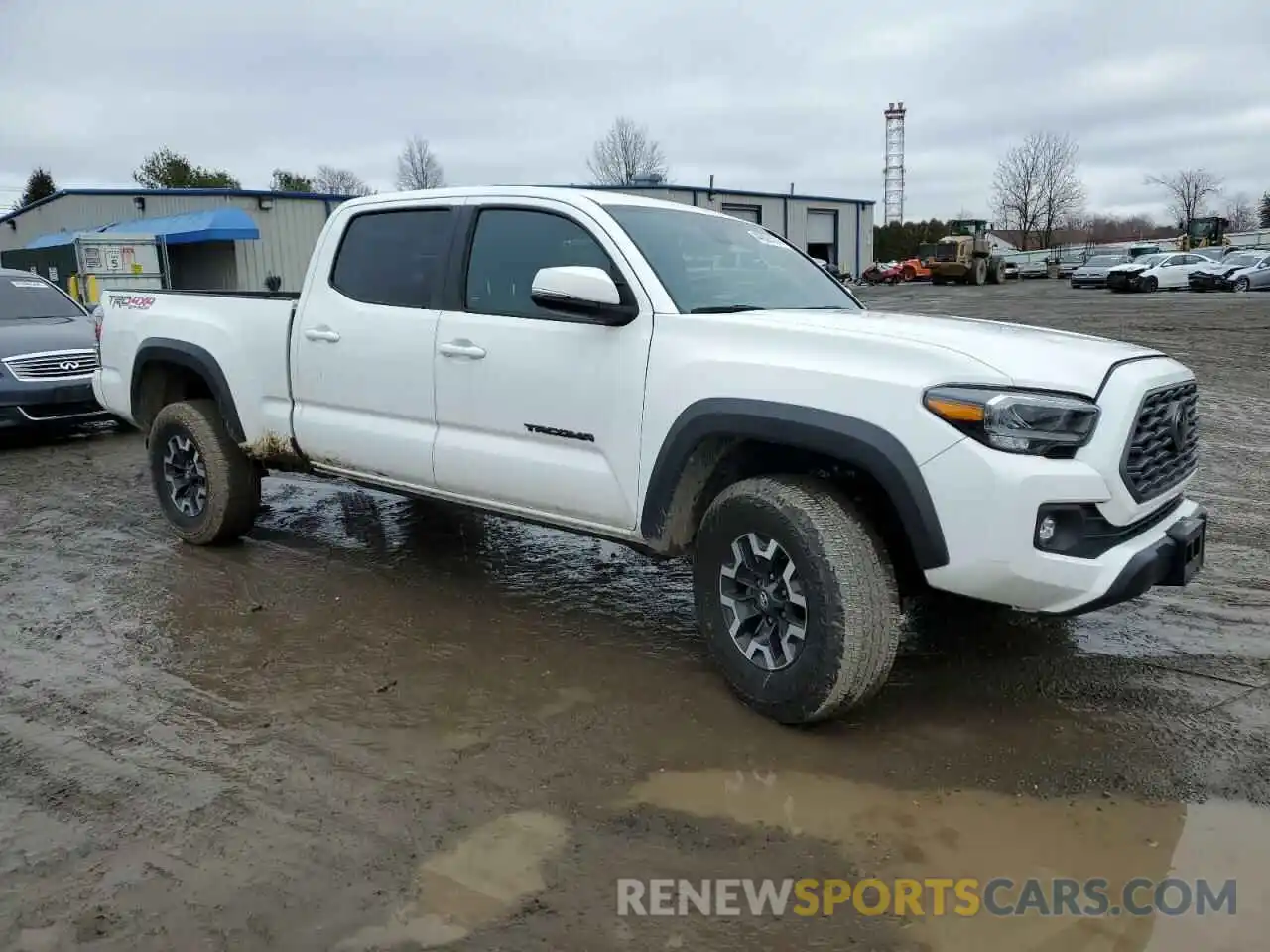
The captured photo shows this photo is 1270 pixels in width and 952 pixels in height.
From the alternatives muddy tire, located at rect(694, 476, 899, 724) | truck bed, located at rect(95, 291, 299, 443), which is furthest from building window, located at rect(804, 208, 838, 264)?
muddy tire, located at rect(694, 476, 899, 724)

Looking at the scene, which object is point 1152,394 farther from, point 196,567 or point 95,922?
point 196,567

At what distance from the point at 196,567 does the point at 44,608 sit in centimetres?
79

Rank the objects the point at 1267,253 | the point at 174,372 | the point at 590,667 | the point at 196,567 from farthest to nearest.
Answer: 1. the point at 1267,253
2. the point at 174,372
3. the point at 196,567
4. the point at 590,667

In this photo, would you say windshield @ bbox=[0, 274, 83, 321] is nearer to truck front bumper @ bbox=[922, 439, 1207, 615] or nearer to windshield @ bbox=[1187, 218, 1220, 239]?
truck front bumper @ bbox=[922, 439, 1207, 615]

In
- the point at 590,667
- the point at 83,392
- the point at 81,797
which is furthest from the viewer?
the point at 83,392

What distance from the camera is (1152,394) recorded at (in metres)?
3.32

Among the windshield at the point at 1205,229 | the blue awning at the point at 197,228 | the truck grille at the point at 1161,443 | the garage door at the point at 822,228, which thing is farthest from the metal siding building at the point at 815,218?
the truck grille at the point at 1161,443

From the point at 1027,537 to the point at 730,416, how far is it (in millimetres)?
1038

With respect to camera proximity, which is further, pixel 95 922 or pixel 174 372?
pixel 174 372

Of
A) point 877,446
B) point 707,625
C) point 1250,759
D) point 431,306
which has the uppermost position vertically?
point 431,306

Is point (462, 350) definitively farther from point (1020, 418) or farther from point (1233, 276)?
point (1233, 276)

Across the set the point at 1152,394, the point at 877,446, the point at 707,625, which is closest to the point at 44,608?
the point at 707,625

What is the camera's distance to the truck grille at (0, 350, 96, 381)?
930 cm

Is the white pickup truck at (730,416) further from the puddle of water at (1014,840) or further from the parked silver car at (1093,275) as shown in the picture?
the parked silver car at (1093,275)
